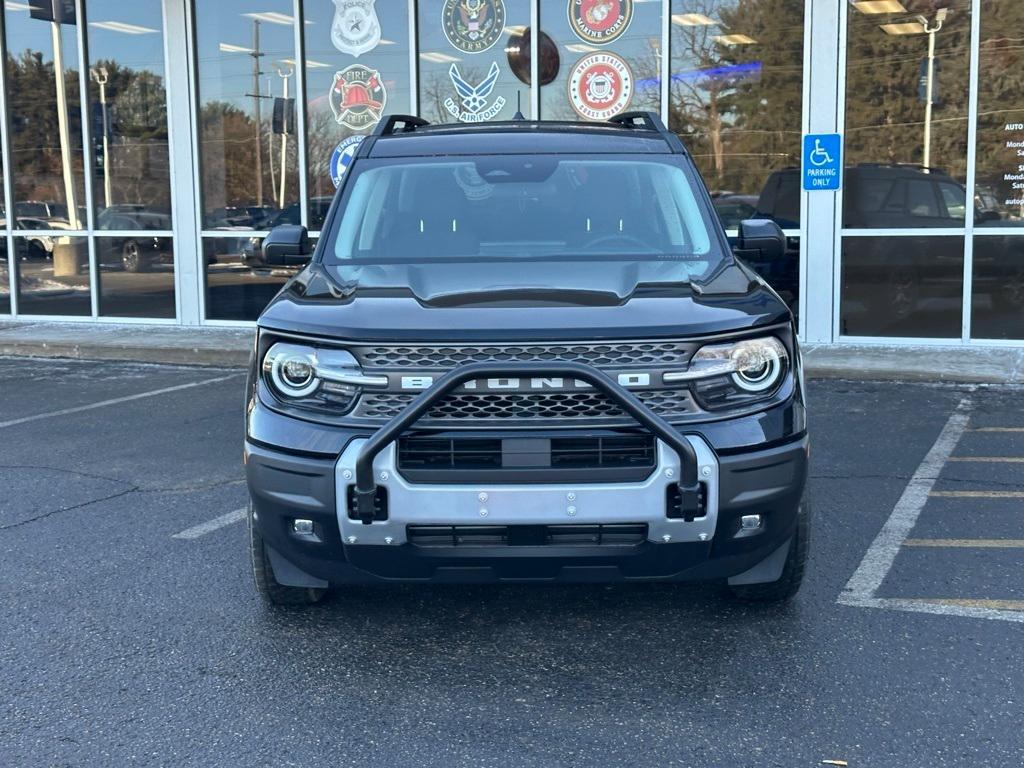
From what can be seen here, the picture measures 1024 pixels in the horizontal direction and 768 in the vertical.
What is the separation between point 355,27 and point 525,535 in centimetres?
1096

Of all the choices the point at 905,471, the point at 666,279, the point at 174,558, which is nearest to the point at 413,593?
the point at 174,558

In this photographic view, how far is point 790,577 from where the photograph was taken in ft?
13.4

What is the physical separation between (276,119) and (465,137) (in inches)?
355

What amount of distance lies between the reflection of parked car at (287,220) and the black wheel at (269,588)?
948 cm

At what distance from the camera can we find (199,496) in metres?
6.09

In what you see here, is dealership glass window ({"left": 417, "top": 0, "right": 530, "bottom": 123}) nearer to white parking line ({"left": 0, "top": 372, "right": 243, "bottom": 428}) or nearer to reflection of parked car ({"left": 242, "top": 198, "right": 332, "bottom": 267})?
reflection of parked car ({"left": 242, "top": 198, "right": 332, "bottom": 267})

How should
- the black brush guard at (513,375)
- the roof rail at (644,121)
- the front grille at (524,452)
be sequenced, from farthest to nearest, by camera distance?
1. the roof rail at (644,121)
2. the front grille at (524,452)
3. the black brush guard at (513,375)

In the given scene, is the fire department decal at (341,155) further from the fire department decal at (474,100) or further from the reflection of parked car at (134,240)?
the reflection of parked car at (134,240)

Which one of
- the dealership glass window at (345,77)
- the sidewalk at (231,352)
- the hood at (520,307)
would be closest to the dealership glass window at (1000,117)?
the sidewalk at (231,352)

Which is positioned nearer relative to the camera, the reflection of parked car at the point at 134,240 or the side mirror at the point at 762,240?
the side mirror at the point at 762,240

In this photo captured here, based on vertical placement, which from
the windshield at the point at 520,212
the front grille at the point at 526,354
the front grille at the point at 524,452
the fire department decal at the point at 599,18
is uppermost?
the fire department decal at the point at 599,18

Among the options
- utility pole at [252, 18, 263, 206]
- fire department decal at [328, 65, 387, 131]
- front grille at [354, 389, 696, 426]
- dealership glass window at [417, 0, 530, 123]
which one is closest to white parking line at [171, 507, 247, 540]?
front grille at [354, 389, 696, 426]

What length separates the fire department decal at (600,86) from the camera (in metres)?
12.3

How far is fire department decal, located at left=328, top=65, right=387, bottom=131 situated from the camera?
13188 mm
